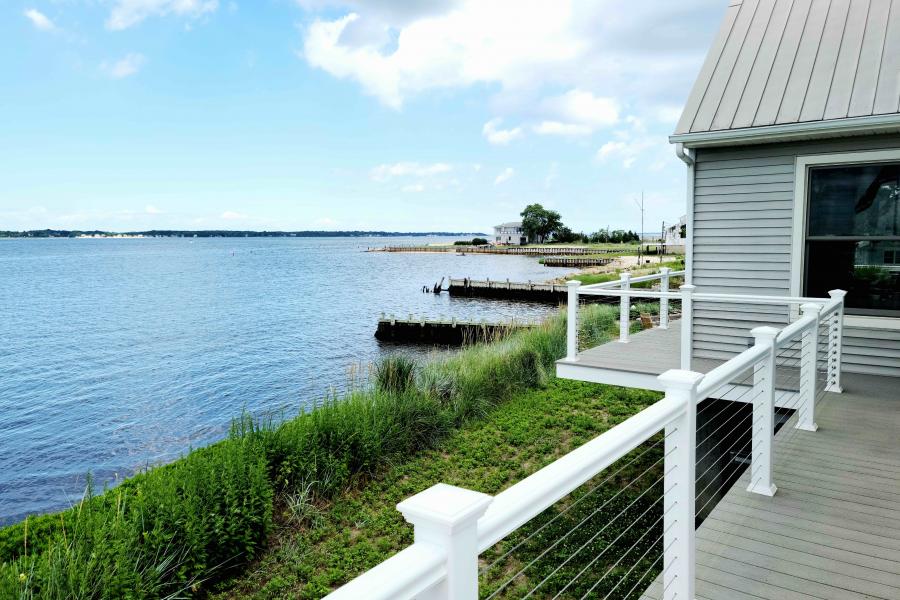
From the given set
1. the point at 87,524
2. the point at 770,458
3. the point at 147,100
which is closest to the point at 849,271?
the point at 770,458

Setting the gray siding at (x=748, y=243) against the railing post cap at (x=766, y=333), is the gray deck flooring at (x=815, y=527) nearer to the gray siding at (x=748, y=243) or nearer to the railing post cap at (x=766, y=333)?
the railing post cap at (x=766, y=333)

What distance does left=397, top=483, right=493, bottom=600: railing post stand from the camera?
3.93ft

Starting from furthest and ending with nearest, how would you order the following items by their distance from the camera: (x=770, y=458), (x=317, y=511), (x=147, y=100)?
1. (x=147, y=100)
2. (x=317, y=511)
3. (x=770, y=458)

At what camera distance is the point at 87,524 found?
5.61m

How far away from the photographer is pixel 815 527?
3.79 meters

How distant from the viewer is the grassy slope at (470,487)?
19.5 ft

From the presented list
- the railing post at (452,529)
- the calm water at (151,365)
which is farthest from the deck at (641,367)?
the calm water at (151,365)

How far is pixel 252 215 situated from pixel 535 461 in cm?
11672

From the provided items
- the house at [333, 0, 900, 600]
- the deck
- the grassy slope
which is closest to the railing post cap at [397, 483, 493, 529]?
the house at [333, 0, 900, 600]

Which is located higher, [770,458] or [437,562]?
[437,562]

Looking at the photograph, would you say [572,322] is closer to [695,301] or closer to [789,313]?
[695,301]

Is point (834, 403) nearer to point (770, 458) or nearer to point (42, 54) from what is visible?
point (770, 458)

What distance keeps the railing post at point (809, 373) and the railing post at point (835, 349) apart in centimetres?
149

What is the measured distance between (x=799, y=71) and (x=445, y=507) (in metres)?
8.77
